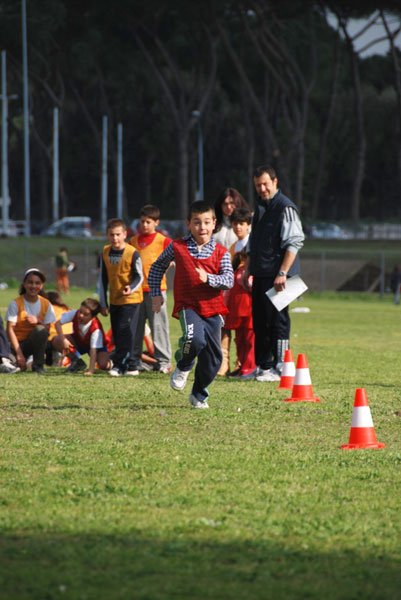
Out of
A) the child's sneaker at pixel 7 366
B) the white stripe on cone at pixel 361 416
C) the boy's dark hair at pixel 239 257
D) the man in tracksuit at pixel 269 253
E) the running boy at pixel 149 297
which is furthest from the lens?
the child's sneaker at pixel 7 366

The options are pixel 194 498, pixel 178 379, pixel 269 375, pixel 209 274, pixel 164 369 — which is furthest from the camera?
pixel 164 369

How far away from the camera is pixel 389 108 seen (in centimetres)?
7581

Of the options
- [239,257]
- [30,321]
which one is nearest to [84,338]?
[30,321]

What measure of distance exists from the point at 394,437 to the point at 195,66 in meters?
56.5

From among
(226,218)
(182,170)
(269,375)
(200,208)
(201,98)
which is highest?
(201,98)

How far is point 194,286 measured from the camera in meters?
8.09

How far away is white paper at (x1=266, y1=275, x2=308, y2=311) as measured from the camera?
Result: 9.81m

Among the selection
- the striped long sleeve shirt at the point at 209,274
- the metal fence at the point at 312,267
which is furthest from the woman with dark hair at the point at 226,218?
the metal fence at the point at 312,267

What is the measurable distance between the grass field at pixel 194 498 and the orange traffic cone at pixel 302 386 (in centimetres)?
22

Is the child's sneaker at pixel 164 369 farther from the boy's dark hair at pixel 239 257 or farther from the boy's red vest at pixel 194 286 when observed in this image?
the boy's red vest at pixel 194 286

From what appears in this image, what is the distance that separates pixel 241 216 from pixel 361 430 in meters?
4.78

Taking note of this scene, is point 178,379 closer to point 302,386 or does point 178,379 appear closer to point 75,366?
point 302,386

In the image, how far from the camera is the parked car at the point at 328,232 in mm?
58875

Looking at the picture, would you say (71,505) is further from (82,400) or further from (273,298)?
(273,298)
